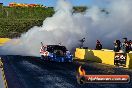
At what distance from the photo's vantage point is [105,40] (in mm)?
58094

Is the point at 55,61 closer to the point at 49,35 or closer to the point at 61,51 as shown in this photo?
the point at 61,51

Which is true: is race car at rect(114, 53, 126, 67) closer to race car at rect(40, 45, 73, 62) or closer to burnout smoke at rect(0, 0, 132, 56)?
race car at rect(40, 45, 73, 62)

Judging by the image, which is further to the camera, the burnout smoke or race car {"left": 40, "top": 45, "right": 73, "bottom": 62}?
the burnout smoke

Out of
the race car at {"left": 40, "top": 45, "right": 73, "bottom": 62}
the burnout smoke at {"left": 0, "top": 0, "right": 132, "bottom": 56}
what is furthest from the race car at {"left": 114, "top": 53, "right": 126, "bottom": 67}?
the burnout smoke at {"left": 0, "top": 0, "right": 132, "bottom": 56}

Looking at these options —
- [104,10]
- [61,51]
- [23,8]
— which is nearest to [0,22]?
[23,8]

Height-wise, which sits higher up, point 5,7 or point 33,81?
point 5,7

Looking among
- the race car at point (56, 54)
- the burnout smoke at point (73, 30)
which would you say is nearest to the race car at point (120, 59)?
the race car at point (56, 54)

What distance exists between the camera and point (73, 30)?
51.8 meters

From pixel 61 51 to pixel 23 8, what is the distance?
101 m

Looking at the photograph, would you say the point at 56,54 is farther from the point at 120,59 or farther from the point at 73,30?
the point at 73,30

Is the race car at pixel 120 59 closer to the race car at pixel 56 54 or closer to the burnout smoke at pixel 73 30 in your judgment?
the race car at pixel 56 54

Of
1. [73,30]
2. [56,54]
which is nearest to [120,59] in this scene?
[56,54]

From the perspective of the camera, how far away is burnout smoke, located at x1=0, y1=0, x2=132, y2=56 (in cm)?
4847

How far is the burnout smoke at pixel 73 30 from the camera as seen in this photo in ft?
159
